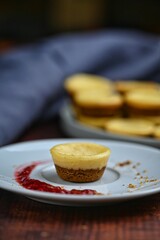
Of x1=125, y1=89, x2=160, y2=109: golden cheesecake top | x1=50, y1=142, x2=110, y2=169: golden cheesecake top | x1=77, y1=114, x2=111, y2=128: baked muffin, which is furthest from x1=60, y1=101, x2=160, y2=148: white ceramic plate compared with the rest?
x1=50, y1=142, x2=110, y2=169: golden cheesecake top

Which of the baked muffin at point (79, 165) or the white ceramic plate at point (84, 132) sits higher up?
the baked muffin at point (79, 165)

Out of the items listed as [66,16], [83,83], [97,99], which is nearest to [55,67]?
[83,83]

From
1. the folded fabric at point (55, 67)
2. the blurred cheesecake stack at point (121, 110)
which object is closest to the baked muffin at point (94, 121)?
the blurred cheesecake stack at point (121, 110)

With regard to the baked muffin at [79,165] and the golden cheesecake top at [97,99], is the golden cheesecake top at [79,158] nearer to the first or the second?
the baked muffin at [79,165]

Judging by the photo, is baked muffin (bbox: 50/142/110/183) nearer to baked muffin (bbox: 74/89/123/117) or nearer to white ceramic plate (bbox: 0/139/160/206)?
white ceramic plate (bbox: 0/139/160/206)

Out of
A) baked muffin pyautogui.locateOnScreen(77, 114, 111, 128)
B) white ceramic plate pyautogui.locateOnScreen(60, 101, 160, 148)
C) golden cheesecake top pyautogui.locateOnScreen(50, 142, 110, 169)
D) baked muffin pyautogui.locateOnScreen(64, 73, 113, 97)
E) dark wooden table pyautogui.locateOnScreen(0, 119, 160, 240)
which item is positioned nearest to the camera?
dark wooden table pyautogui.locateOnScreen(0, 119, 160, 240)

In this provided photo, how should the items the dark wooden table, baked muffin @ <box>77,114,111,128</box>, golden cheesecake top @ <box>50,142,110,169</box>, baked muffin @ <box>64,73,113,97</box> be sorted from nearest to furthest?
the dark wooden table < golden cheesecake top @ <box>50,142,110,169</box> < baked muffin @ <box>77,114,111,128</box> < baked muffin @ <box>64,73,113,97</box>
